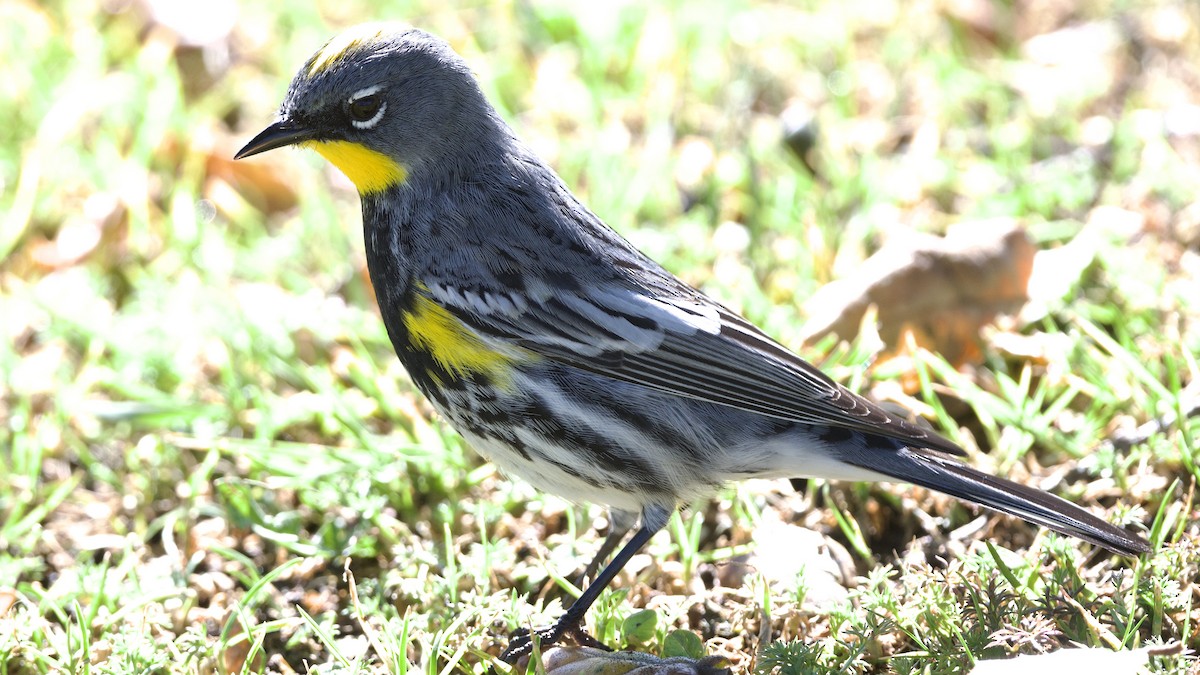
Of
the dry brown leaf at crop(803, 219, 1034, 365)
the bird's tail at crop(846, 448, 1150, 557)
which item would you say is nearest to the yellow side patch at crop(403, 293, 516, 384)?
the bird's tail at crop(846, 448, 1150, 557)

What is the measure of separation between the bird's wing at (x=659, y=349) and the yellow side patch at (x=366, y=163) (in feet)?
1.31

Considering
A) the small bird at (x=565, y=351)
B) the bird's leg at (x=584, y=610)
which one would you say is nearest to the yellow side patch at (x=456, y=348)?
the small bird at (x=565, y=351)

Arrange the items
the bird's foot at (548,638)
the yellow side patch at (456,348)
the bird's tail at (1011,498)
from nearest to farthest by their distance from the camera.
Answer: the bird's tail at (1011,498) → the bird's foot at (548,638) → the yellow side patch at (456,348)

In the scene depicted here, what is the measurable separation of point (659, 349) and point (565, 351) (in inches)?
9.6

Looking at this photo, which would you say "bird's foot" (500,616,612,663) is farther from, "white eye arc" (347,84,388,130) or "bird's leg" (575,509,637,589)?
"white eye arc" (347,84,388,130)

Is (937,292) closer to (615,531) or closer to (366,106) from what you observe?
(615,531)

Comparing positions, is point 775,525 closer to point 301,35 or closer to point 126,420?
point 126,420

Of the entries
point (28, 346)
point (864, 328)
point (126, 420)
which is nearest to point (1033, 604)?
point (864, 328)

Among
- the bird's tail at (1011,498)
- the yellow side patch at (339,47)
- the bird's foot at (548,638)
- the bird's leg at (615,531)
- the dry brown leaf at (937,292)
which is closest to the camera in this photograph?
the bird's tail at (1011,498)

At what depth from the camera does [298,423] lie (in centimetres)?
420

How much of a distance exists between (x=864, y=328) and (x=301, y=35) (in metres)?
3.20

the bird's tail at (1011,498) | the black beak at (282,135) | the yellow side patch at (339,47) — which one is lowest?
the bird's tail at (1011,498)

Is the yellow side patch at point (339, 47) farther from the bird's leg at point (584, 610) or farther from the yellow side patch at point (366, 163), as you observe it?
the bird's leg at point (584, 610)

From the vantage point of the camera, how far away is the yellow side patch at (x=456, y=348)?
333 cm
